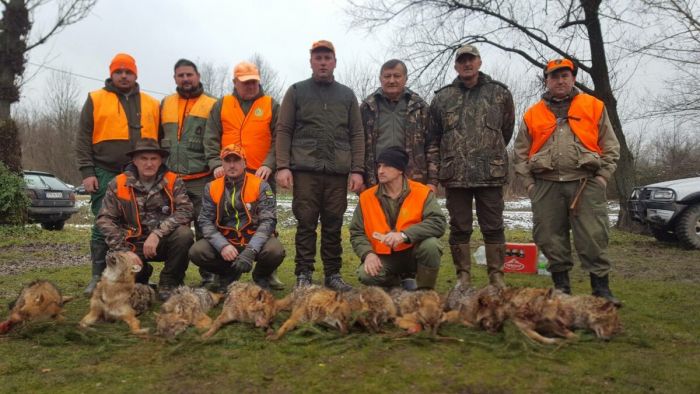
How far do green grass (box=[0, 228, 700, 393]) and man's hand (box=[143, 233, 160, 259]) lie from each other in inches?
29.8

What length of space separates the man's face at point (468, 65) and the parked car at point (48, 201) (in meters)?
13.4

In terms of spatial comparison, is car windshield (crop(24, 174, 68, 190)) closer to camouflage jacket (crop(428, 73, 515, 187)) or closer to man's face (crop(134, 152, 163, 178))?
man's face (crop(134, 152, 163, 178))

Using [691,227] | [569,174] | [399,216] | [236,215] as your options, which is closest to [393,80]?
[399,216]

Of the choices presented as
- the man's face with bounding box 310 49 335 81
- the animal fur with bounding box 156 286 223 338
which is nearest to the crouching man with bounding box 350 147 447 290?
the man's face with bounding box 310 49 335 81

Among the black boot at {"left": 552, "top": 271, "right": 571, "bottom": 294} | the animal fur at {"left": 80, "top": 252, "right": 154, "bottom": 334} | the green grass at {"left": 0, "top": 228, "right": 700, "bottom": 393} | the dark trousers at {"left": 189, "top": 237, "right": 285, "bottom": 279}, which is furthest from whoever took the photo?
the black boot at {"left": 552, "top": 271, "right": 571, "bottom": 294}

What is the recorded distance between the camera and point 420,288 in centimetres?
493

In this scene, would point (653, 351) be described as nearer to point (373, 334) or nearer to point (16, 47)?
point (373, 334)

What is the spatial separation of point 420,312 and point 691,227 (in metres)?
8.25

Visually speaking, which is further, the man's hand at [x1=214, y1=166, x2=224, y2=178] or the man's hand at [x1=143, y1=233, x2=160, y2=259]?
the man's hand at [x1=214, y1=166, x2=224, y2=178]

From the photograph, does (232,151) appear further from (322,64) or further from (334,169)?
(322,64)

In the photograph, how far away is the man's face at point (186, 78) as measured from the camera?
5.79m

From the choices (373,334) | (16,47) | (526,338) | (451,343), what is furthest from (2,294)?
(16,47)

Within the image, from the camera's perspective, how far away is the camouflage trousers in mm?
5055

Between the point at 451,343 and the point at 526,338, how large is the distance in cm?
52
